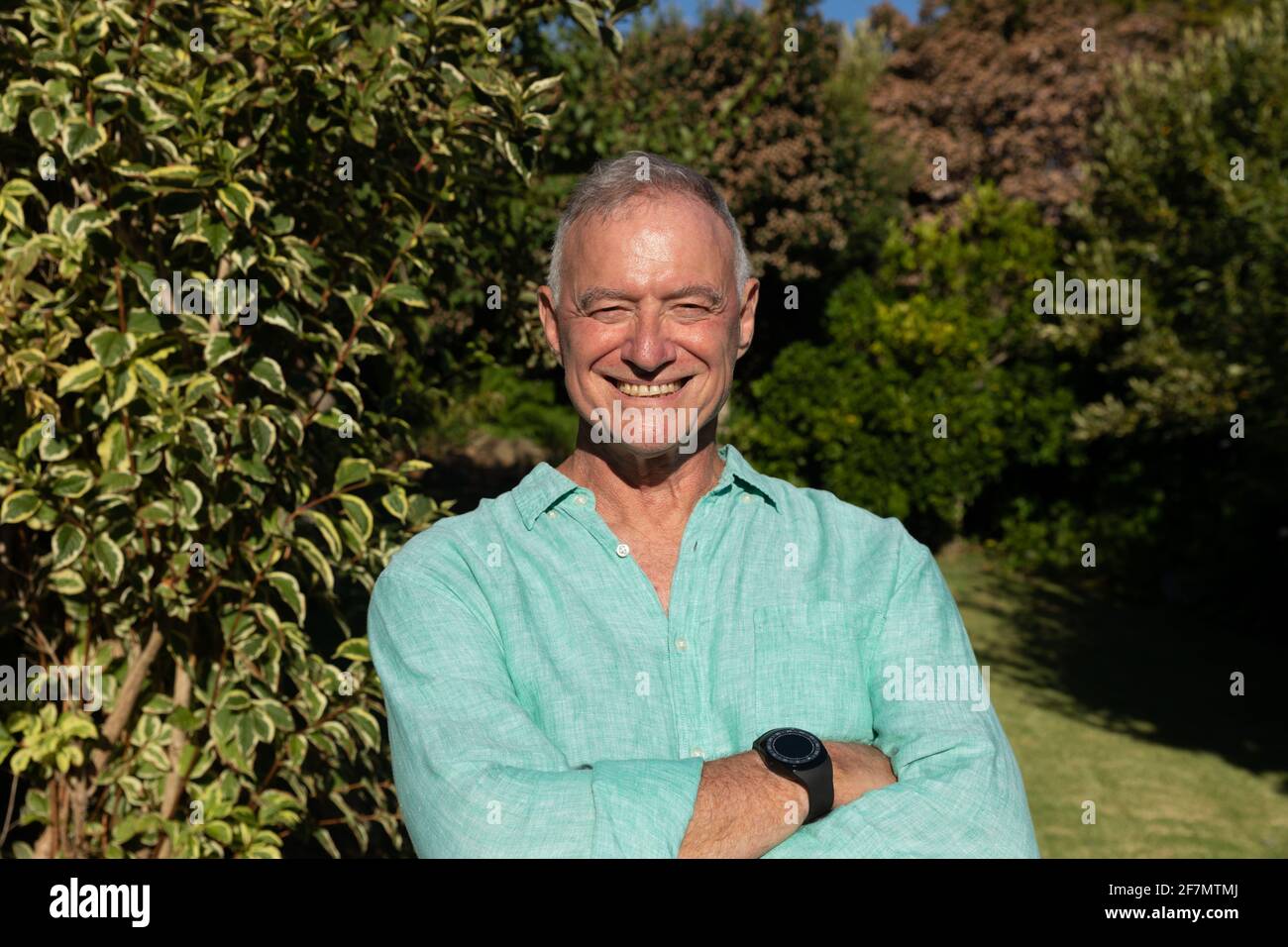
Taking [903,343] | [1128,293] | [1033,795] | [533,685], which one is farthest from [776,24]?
[533,685]

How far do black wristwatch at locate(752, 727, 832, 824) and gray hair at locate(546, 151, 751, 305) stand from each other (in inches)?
35.8

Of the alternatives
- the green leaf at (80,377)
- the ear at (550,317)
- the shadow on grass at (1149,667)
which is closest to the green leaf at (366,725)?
the green leaf at (80,377)

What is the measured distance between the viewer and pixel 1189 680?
995 centimetres

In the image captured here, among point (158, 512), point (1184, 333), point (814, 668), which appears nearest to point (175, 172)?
point (158, 512)

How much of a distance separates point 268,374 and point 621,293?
1442 millimetres

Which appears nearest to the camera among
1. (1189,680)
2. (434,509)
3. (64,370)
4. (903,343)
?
(64,370)

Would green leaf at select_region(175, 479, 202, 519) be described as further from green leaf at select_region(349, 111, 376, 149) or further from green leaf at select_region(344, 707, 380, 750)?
green leaf at select_region(349, 111, 376, 149)

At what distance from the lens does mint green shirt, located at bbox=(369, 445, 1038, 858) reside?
1893mm

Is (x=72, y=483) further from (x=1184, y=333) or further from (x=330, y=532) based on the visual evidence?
(x=1184, y=333)

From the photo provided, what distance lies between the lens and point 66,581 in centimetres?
327

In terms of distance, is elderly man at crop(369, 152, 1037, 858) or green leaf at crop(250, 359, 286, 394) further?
green leaf at crop(250, 359, 286, 394)

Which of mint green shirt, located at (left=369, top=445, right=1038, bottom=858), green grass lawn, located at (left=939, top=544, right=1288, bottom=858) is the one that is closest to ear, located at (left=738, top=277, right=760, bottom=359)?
mint green shirt, located at (left=369, top=445, right=1038, bottom=858)
